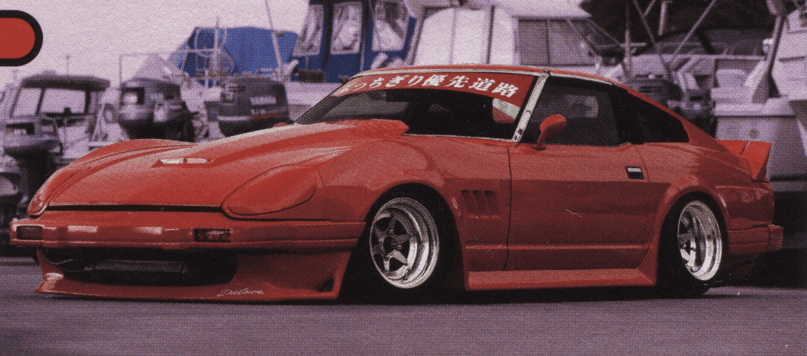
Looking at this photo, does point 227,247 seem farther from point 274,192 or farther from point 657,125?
point 657,125

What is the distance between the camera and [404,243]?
455 cm

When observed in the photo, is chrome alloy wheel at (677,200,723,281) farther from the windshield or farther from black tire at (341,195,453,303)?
black tire at (341,195,453,303)

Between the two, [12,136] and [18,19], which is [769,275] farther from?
[12,136]

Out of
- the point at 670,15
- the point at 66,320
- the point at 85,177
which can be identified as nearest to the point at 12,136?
the point at 85,177

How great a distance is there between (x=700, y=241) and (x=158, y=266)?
122 inches

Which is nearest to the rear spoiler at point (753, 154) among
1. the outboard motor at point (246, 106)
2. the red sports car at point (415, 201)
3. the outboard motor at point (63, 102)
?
the red sports car at point (415, 201)

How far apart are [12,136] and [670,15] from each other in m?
17.8

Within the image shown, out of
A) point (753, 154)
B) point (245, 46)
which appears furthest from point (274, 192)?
point (245, 46)

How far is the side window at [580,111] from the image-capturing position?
5379 millimetres

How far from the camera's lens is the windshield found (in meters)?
5.02

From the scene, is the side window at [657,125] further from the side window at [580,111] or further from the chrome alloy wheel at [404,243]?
the chrome alloy wheel at [404,243]

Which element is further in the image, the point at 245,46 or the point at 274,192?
the point at 245,46

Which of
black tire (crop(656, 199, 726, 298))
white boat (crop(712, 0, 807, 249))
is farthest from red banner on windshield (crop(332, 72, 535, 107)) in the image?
white boat (crop(712, 0, 807, 249))

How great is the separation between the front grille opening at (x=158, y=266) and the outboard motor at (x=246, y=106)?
9941 millimetres
